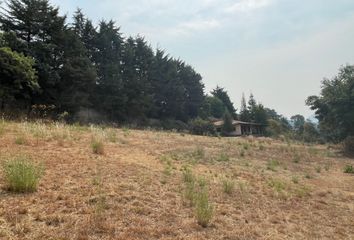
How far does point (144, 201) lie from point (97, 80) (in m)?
28.4

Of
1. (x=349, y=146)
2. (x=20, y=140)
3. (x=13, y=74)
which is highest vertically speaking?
(x=13, y=74)

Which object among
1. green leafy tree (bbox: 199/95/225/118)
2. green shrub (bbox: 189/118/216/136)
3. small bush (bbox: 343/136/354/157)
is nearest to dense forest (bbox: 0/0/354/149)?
green shrub (bbox: 189/118/216/136)

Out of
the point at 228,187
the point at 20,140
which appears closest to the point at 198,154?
the point at 228,187

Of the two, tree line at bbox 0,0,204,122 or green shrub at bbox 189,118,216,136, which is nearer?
tree line at bbox 0,0,204,122

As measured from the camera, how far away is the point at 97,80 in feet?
106

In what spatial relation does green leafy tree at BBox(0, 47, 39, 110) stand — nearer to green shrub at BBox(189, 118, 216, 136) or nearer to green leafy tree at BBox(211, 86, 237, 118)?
green shrub at BBox(189, 118, 216, 136)

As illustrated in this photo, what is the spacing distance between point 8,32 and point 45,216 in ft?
71.1

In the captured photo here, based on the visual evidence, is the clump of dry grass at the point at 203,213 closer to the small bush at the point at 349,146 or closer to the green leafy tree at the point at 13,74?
the green leafy tree at the point at 13,74

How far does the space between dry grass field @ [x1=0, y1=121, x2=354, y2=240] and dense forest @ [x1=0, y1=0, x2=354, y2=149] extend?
4923mm

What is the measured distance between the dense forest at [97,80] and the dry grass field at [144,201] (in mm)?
4923

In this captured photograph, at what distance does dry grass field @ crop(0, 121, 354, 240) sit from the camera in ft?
13.3

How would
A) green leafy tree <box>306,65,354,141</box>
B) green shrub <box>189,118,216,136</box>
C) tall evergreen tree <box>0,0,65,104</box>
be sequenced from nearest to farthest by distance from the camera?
1. tall evergreen tree <box>0,0,65,104</box>
2. green leafy tree <box>306,65,354,141</box>
3. green shrub <box>189,118,216,136</box>

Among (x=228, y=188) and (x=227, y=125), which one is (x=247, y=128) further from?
(x=228, y=188)

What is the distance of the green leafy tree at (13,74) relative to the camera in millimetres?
16984
